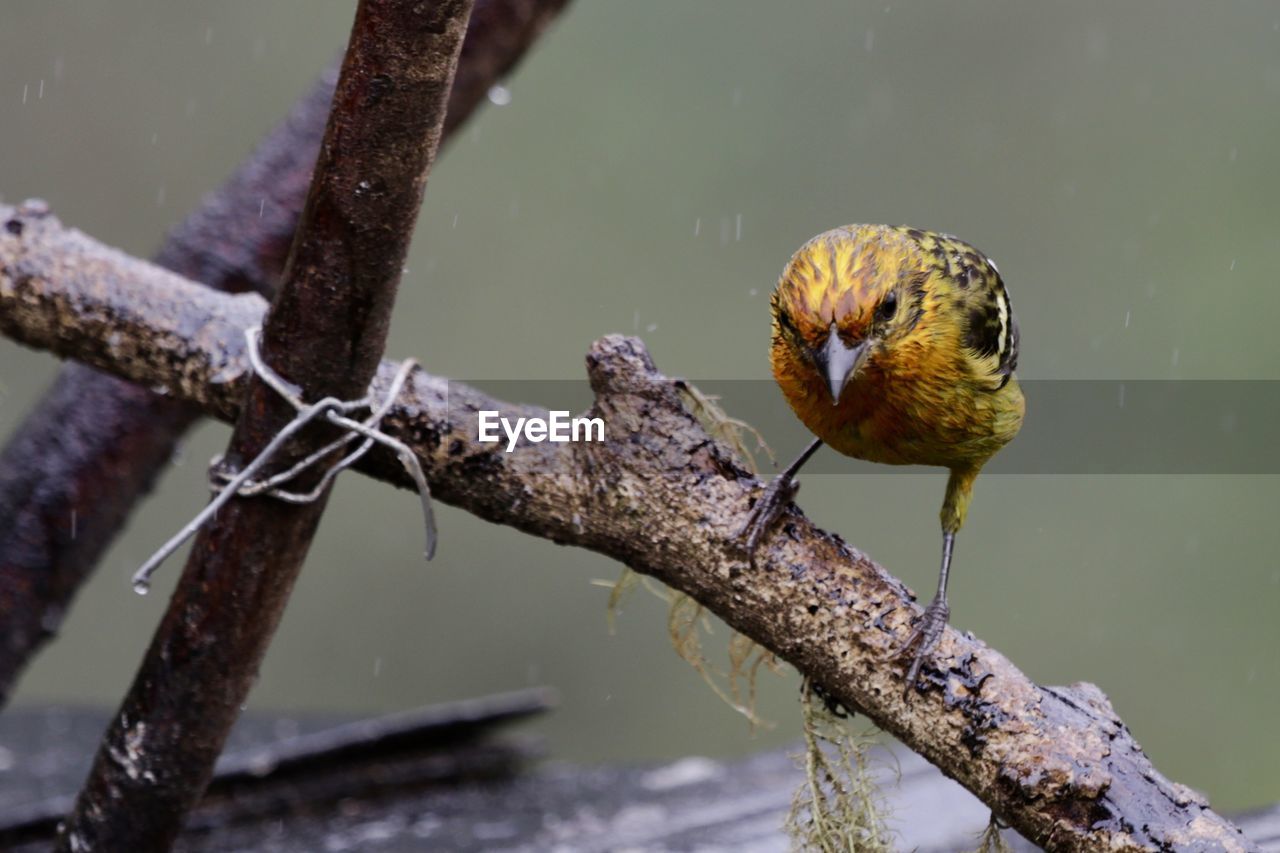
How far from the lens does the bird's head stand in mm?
1550

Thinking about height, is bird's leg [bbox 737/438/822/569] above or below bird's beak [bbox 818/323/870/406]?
below

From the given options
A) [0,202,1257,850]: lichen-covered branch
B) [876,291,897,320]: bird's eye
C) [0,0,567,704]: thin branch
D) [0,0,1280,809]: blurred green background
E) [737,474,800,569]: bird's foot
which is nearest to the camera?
[0,202,1257,850]: lichen-covered branch

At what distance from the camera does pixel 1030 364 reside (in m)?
5.13

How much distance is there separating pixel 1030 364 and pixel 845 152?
1133mm

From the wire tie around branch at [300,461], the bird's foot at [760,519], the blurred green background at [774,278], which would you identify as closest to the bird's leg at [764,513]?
the bird's foot at [760,519]

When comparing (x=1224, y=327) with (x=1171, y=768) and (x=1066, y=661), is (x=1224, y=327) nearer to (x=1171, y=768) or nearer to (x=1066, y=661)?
(x=1066, y=661)

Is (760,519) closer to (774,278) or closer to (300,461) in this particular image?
(300,461)

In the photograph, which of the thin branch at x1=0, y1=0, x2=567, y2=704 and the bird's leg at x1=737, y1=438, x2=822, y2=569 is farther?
the thin branch at x1=0, y1=0, x2=567, y2=704

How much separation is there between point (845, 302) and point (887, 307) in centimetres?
9

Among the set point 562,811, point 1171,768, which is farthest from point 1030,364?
point 562,811

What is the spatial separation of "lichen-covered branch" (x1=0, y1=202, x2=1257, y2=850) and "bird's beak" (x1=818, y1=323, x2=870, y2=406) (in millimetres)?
151

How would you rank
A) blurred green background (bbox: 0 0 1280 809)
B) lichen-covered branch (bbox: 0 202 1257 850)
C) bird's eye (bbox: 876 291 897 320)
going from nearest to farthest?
lichen-covered branch (bbox: 0 202 1257 850), bird's eye (bbox: 876 291 897 320), blurred green background (bbox: 0 0 1280 809)

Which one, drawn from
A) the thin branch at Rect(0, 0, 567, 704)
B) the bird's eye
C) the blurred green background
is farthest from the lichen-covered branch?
the blurred green background

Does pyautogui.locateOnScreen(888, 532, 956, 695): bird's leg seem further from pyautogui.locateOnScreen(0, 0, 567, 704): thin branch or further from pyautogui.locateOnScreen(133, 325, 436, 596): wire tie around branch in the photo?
pyautogui.locateOnScreen(0, 0, 567, 704): thin branch
